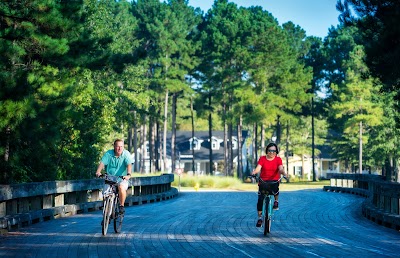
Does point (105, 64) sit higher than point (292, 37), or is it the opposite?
point (292, 37)

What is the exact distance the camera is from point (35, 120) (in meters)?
21.8

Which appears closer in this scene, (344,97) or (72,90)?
(72,90)

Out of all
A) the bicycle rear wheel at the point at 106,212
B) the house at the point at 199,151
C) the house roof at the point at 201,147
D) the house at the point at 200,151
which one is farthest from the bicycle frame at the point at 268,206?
the house roof at the point at 201,147

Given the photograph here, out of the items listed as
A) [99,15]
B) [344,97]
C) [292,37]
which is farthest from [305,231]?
[292,37]

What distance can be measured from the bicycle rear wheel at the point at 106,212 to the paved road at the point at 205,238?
0.77ft

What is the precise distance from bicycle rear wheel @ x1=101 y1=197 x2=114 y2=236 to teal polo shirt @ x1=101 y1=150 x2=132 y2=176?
626 mm

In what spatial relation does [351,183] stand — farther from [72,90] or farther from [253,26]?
[253,26]

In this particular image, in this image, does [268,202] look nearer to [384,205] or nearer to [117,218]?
[117,218]

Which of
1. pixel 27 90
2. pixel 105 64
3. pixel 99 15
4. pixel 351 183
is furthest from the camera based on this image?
pixel 99 15

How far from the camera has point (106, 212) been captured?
1662 cm

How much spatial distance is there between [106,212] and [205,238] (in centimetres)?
225

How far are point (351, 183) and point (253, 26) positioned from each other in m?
48.8

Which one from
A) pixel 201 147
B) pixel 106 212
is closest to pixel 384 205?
pixel 106 212

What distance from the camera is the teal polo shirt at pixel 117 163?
55.8 feet
